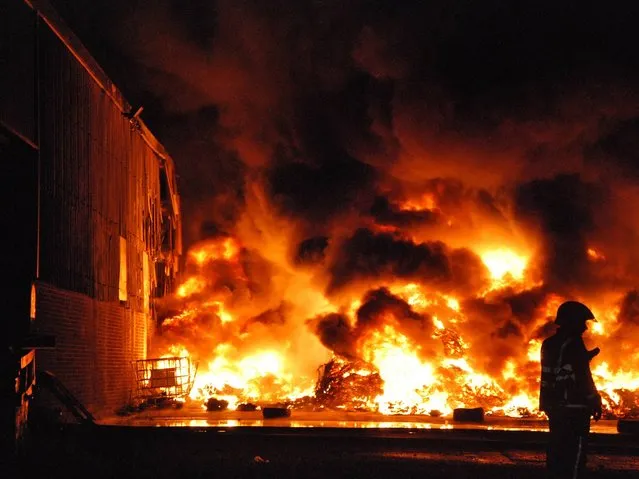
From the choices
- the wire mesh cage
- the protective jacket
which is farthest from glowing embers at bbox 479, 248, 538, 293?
the protective jacket

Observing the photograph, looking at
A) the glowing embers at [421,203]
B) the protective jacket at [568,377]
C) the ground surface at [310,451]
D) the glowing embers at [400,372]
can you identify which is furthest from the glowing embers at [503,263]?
the protective jacket at [568,377]

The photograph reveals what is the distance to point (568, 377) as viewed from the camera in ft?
27.4

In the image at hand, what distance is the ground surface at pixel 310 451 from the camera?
32.4 ft

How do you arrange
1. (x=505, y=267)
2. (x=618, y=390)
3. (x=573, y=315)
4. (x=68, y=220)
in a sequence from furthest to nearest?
(x=505, y=267) < (x=618, y=390) < (x=68, y=220) < (x=573, y=315)

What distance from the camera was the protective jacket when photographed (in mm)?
8297

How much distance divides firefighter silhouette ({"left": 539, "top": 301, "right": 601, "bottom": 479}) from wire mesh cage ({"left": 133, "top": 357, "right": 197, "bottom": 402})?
1237cm

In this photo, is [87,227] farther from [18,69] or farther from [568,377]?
[568,377]

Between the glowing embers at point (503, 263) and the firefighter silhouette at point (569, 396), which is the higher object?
the glowing embers at point (503, 263)

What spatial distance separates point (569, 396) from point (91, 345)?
10.4m

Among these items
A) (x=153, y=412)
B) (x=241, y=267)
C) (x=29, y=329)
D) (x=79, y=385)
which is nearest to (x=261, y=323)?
(x=241, y=267)

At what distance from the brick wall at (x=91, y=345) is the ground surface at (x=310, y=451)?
86.3 inches

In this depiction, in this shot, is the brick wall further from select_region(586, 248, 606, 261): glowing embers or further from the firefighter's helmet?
select_region(586, 248, 606, 261): glowing embers

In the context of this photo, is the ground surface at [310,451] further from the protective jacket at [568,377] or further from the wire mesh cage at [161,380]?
the wire mesh cage at [161,380]

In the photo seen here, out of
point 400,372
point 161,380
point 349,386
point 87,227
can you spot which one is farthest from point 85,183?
point 400,372
